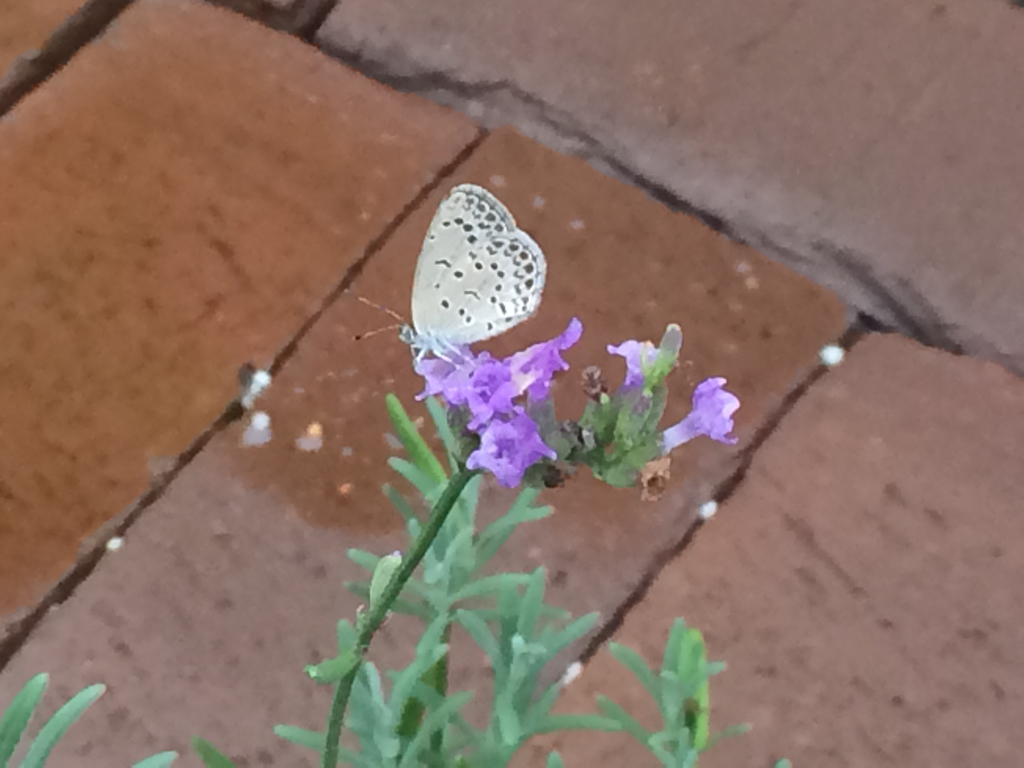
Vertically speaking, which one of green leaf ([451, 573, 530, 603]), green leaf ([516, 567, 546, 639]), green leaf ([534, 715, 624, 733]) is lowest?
green leaf ([534, 715, 624, 733])

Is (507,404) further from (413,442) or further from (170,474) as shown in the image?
(170,474)

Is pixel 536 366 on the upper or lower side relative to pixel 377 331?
upper

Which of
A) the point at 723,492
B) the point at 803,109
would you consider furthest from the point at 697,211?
the point at 723,492

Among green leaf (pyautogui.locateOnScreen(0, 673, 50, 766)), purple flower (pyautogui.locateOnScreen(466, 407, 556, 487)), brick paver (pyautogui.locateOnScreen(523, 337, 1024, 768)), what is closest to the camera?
purple flower (pyautogui.locateOnScreen(466, 407, 556, 487))

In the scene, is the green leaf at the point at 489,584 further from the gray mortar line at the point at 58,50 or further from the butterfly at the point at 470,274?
the gray mortar line at the point at 58,50

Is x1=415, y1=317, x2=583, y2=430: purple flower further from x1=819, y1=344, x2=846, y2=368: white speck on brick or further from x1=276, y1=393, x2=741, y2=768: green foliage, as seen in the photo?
x1=819, y1=344, x2=846, y2=368: white speck on brick

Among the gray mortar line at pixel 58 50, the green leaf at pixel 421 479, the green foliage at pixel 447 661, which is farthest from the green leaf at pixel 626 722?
the gray mortar line at pixel 58 50

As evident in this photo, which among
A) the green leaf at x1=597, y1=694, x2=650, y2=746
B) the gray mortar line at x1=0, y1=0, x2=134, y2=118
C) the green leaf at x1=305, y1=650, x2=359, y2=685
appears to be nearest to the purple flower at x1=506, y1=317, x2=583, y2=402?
the green leaf at x1=305, y1=650, x2=359, y2=685
